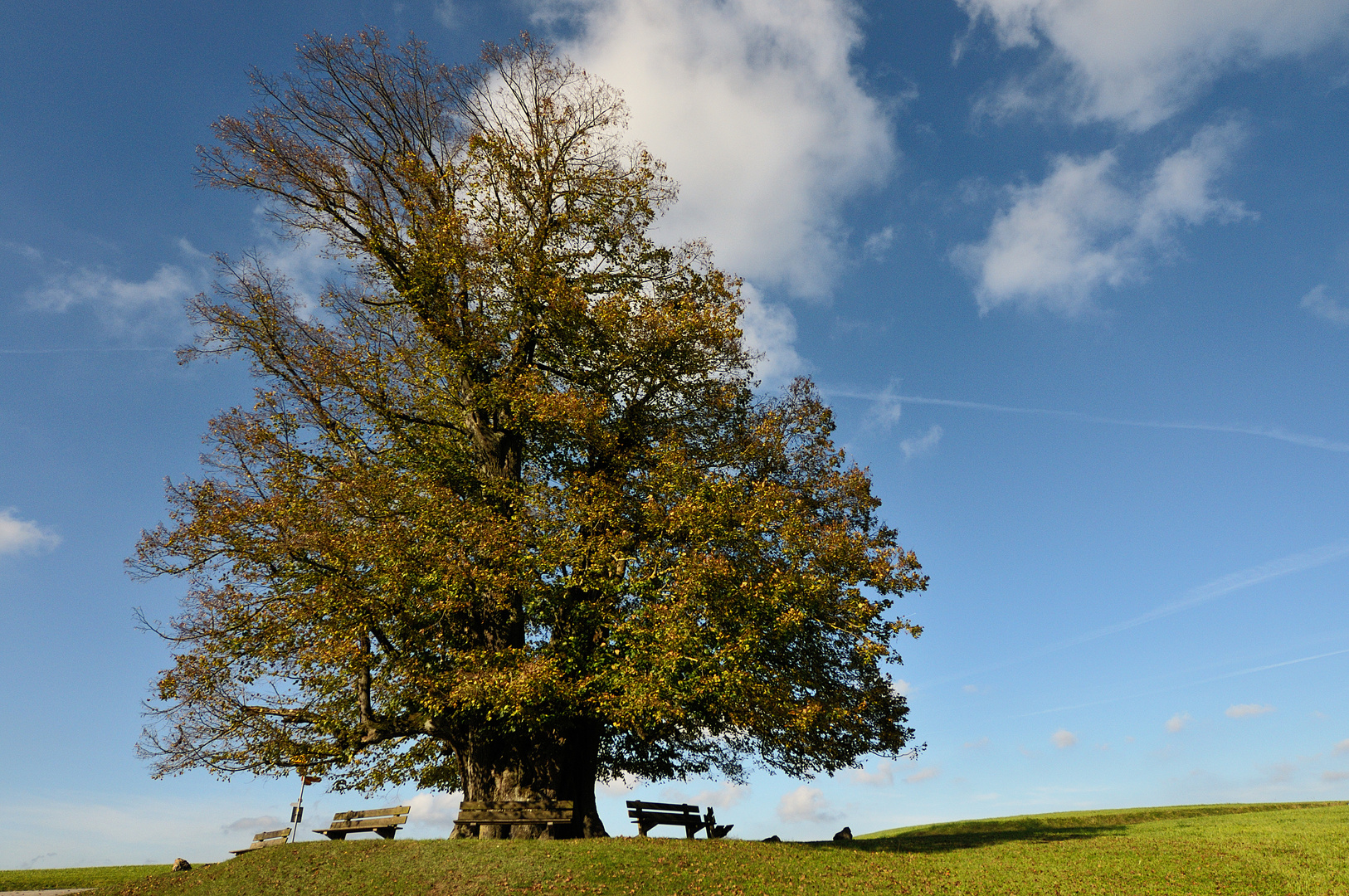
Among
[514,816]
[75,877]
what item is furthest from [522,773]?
[75,877]

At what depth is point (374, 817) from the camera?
23281 mm

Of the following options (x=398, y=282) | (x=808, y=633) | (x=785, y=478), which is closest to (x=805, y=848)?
(x=808, y=633)

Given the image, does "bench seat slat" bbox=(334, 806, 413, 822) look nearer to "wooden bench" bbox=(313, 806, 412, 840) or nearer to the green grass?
"wooden bench" bbox=(313, 806, 412, 840)

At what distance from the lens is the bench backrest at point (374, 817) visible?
75.6ft

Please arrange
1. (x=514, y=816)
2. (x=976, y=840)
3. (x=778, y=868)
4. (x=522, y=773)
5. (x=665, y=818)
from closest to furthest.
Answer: (x=778, y=868) < (x=514, y=816) < (x=522, y=773) < (x=665, y=818) < (x=976, y=840)

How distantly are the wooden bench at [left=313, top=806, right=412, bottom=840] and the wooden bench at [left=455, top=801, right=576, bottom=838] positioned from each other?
1887 mm

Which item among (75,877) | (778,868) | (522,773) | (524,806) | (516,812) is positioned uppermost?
(522,773)

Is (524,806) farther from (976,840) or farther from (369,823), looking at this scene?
(976,840)

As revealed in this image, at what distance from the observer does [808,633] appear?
24062 millimetres

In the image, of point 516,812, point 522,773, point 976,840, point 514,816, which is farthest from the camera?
point 976,840

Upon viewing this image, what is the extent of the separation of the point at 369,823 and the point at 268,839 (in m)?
3.54

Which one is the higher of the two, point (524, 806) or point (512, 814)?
point (524, 806)

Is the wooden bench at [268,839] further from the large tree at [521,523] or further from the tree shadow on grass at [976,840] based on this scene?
the tree shadow on grass at [976,840]

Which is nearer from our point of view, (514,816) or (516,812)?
(514,816)
